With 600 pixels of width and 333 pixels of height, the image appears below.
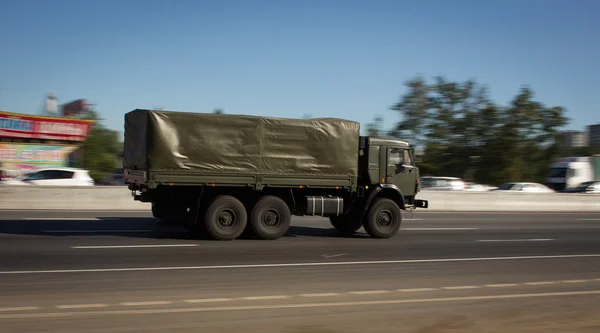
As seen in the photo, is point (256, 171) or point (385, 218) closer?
point (256, 171)

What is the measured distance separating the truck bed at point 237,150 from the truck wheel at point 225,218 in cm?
47

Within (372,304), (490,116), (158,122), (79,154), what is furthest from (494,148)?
(372,304)

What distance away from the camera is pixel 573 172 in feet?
149

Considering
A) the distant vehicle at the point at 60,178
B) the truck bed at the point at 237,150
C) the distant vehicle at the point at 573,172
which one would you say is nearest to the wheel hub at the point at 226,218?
the truck bed at the point at 237,150

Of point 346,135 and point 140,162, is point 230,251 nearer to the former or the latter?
point 140,162

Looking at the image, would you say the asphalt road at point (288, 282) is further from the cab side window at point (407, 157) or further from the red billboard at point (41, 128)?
the red billboard at point (41, 128)

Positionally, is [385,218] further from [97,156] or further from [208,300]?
[97,156]

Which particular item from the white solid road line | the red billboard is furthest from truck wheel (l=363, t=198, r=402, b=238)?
the red billboard

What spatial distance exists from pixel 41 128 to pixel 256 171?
33.3 metres

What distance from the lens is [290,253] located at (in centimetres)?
1202

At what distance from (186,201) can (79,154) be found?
34361mm

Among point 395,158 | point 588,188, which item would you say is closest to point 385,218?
point 395,158

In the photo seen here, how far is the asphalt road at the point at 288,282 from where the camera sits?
21.5 ft

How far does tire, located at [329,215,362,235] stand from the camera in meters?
15.6
